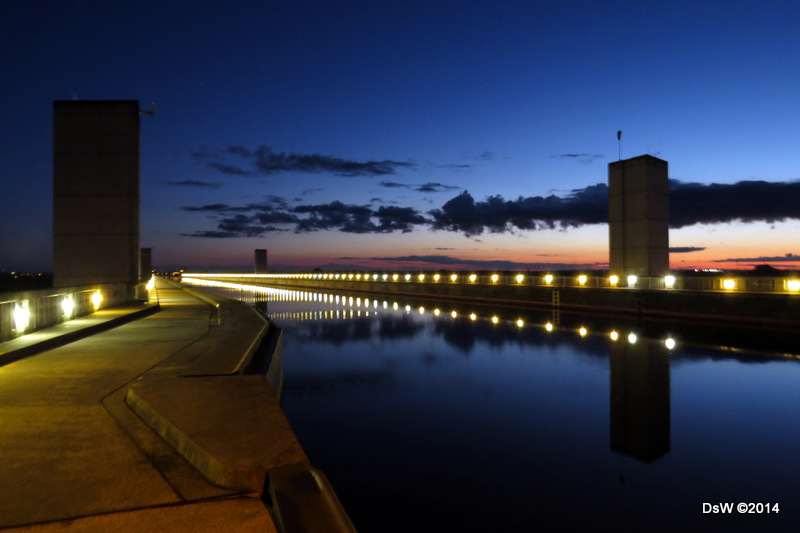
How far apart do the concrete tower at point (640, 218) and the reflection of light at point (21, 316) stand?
148 feet

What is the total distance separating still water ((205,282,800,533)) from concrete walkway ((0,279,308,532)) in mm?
1948

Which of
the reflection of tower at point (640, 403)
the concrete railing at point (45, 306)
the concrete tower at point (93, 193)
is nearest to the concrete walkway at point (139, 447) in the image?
the concrete railing at point (45, 306)

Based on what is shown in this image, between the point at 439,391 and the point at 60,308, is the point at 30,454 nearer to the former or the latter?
the point at 439,391

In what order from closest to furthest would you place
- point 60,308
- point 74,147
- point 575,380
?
point 575,380
point 60,308
point 74,147

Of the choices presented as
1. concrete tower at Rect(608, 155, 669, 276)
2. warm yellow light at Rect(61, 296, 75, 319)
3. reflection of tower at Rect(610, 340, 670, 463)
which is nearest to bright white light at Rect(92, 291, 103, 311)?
warm yellow light at Rect(61, 296, 75, 319)

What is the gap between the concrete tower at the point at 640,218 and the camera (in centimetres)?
4566

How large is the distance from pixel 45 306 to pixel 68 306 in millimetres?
2150

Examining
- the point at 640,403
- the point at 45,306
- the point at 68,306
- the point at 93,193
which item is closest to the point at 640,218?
the point at 640,403

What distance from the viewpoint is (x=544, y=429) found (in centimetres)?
963

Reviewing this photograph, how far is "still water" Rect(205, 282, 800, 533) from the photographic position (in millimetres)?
6395

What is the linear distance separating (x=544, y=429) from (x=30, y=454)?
809 centimetres

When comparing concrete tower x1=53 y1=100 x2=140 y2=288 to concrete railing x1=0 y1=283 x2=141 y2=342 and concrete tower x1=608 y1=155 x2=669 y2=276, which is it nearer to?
concrete railing x1=0 y1=283 x2=141 y2=342

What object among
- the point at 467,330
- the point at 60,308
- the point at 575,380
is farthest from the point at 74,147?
the point at 575,380

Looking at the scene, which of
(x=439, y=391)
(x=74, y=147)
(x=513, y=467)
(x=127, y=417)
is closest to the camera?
(x=127, y=417)
